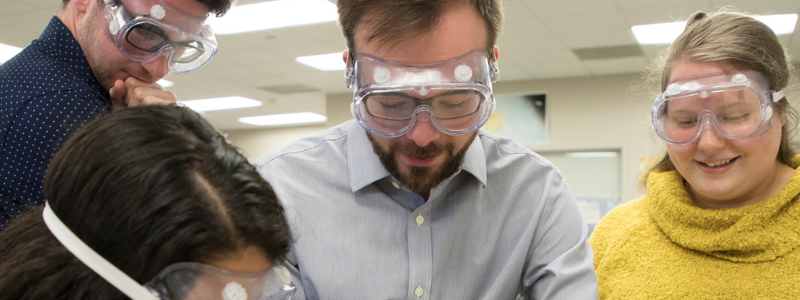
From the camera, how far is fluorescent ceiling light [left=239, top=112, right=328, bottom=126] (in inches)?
493

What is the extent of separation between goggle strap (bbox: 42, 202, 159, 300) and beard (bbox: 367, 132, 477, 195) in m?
0.76

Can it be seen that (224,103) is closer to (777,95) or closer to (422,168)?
(422,168)

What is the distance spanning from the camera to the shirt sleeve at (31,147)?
3.95 ft

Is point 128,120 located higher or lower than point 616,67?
higher

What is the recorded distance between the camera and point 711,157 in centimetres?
162

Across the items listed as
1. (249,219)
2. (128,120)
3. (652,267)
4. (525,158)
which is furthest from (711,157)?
(128,120)

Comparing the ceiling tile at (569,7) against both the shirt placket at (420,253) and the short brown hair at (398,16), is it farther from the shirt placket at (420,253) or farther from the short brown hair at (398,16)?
the shirt placket at (420,253)

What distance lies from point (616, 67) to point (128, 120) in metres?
8.01

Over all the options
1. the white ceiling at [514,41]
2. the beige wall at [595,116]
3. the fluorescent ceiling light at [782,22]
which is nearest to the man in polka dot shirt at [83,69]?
the white ceiling at [514,41]

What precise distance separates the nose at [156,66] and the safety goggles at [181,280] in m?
0.85

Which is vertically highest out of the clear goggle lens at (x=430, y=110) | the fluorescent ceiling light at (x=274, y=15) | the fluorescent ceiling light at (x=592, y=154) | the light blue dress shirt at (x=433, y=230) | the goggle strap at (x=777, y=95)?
the fluorescent ceiling light at (x=274, y=15)

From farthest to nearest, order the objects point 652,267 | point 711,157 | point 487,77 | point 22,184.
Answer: point 652,267
point 711,157
point 487,77
point 22,184

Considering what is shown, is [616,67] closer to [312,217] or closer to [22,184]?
[312,217]

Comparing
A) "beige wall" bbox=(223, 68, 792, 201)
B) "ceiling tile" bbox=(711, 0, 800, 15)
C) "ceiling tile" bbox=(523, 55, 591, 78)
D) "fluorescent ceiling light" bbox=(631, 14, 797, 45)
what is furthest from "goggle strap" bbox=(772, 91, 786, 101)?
"beige wall" bbox=(223, 68, 792, 201)
